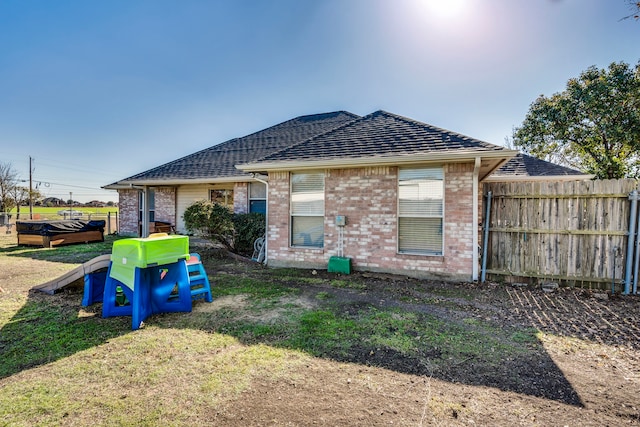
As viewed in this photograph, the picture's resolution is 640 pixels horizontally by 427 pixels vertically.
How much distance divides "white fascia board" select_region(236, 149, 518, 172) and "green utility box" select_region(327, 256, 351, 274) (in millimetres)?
2230

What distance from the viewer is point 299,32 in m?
9.14

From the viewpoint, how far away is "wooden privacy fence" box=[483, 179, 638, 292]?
5418 mm

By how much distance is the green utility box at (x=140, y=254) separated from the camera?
3803mm

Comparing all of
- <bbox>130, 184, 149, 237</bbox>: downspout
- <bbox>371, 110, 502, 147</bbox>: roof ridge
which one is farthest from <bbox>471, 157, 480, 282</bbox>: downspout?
<bbox>130, 184, 149, 237</bbox>: downspout

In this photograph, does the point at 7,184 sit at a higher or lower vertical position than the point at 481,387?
higher

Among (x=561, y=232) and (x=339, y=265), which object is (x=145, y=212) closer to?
(x=339, y=265)

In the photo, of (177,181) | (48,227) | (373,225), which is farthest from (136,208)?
(373,225)

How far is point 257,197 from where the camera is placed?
10.6 m

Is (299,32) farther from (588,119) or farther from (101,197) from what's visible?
(101,197)

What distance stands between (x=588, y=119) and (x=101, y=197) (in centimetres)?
6664

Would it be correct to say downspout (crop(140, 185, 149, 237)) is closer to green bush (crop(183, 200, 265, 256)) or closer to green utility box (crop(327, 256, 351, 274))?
green bush (crop(183, 200, 265, 256))

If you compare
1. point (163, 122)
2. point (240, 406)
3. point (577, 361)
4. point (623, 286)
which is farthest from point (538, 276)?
point (163, 122)

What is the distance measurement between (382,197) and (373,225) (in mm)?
684

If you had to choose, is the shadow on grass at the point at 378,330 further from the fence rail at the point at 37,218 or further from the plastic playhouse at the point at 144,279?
the fence rail at the point at 37,218
